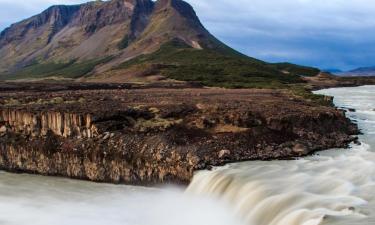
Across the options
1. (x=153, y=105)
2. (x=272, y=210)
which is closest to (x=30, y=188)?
(x=153, y=105)

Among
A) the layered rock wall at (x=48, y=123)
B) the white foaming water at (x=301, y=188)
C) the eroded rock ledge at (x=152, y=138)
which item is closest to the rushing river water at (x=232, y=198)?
the white foaming water at (x=301, y=188)

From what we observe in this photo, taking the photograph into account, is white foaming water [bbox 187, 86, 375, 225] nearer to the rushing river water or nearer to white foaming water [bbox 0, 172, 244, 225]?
the rushing river water

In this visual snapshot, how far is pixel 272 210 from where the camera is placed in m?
26.2

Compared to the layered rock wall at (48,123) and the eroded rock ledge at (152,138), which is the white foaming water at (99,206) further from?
the layered rock wall at (48,123)

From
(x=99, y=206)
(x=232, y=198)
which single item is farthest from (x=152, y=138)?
(x=232, y=198)

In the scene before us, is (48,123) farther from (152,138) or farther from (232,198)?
(232,198)

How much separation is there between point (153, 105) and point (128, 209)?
18066 mm

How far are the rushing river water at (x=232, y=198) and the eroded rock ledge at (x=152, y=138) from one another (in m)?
1.29

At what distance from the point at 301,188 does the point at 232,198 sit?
3.98 m

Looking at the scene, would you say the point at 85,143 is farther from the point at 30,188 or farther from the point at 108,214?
the point at 108,214

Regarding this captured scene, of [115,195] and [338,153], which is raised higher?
[338,153]

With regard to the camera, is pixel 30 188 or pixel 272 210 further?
pixel 30 188

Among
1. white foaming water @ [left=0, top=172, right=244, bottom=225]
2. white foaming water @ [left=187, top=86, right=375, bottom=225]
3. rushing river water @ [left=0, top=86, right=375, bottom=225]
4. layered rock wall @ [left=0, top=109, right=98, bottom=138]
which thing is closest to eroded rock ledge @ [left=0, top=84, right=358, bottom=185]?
layered rock wall @ [left=0, top=109, right=98, bottom=138]

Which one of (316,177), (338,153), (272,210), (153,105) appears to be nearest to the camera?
(272,210)
